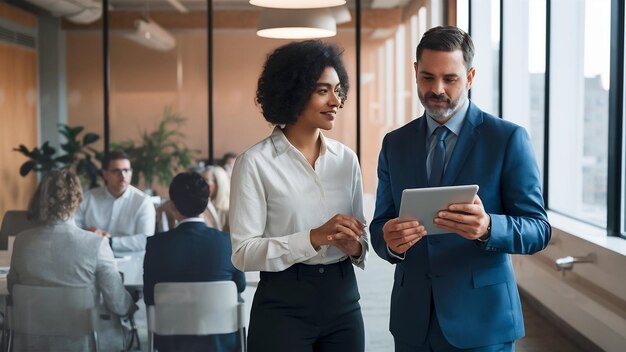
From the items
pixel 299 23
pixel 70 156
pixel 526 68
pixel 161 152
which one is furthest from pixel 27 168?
pixel 526 68

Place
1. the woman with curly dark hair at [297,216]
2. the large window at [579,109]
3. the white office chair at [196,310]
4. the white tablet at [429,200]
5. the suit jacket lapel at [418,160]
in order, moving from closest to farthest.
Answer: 1. the white tablet at [429,200]
2. the suit jacket lapel at [418,160]
3. the woman with curly dark hair at [297,216]
4. the white office chair at [196,310]
5. the large window at [579,109]

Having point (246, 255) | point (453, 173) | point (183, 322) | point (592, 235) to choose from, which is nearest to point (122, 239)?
point (183, 322)

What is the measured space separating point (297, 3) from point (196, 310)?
5.31ft

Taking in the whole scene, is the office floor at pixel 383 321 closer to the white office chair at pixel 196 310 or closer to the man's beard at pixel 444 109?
the white office chair at pixel 196 310

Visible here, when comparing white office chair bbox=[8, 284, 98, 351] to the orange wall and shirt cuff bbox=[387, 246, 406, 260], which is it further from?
shirt cuff bbox=[387, 246, 406, 260]

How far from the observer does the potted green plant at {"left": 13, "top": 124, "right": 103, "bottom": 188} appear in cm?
433

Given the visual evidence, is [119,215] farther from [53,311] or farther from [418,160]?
[418,160]

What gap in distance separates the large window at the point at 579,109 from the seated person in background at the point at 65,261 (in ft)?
9.92

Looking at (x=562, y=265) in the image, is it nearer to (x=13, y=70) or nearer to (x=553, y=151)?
(x=553, y=151)

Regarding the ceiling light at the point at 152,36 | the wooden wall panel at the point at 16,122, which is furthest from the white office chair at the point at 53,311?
the ceiling light at the point at 152,36

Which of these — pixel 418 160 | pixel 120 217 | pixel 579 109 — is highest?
pixel 579 109

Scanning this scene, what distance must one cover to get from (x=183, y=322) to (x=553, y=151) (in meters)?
3.25

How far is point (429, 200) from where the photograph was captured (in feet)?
7.16

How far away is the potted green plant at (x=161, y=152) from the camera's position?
14.1 feet
